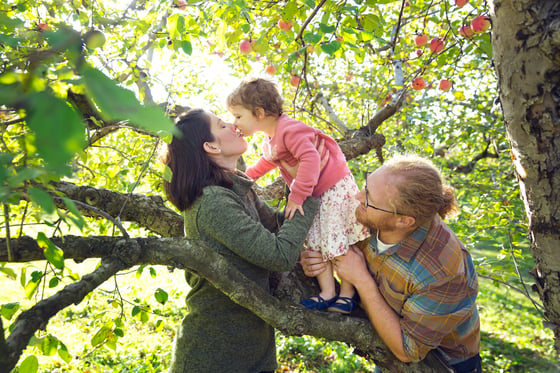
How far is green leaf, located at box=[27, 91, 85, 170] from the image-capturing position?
36 centimetres

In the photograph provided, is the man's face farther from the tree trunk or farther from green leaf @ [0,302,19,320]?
green leaf @ [0,302,19,320]

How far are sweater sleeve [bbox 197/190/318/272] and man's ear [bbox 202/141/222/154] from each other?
26 centimetres

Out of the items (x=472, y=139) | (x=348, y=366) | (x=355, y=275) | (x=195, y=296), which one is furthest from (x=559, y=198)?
(x=472, y=139)

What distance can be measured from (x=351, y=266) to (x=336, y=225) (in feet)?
0.75

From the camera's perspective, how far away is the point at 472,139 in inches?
202

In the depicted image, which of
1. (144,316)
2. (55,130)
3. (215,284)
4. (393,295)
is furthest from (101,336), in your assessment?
(55,130)

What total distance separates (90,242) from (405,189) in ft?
3.93

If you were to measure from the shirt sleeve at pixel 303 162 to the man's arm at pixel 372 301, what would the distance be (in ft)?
1.17

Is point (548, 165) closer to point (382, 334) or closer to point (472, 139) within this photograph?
point (382, 334)

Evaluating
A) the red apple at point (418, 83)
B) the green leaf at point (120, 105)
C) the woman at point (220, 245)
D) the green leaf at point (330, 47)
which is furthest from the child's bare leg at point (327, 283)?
the red apple at point (418, 83)

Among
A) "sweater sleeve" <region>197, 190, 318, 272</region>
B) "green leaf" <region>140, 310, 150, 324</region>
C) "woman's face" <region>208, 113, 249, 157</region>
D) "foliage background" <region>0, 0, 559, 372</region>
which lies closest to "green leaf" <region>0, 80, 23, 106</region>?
"foliage background" <region>0, 0, 559, 372</region>

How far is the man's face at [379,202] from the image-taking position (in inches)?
64.4

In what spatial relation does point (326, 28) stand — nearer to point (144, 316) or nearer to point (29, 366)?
point (144, 316)

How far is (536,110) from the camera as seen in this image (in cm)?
127
